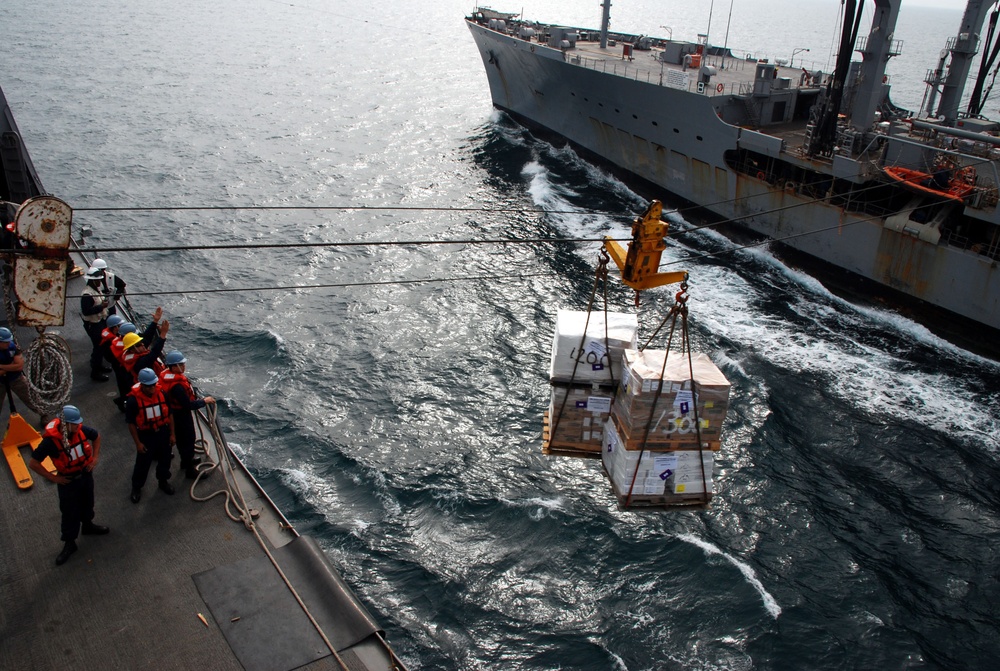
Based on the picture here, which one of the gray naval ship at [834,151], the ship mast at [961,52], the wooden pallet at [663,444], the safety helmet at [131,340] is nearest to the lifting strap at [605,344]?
the wooden pallet at [663,444]

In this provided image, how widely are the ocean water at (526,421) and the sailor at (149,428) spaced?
396 centimetres

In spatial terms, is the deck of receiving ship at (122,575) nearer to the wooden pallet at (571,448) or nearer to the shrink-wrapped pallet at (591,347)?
the wooden pallet at (571,448)

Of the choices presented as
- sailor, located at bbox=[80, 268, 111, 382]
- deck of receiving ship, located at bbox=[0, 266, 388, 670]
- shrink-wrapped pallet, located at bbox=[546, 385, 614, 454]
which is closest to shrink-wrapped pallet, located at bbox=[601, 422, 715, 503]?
shrink-wrapped pallet, located at bbox=[546, 385, 614, 454]

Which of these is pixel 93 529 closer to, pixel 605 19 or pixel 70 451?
pixel 70 451

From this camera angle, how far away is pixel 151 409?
844 cm

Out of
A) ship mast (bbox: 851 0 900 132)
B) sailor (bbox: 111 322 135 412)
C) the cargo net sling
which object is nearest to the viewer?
the cargo net sling

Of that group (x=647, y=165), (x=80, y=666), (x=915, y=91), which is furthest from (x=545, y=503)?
(x=915, y=91)

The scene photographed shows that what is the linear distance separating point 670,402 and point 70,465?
22.2 feet

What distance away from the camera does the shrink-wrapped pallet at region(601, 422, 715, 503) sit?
8.45 metres

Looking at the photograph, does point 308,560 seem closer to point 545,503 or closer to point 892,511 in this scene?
point 545,503

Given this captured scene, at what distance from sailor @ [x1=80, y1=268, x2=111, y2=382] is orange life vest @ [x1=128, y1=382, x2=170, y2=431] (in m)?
3.28

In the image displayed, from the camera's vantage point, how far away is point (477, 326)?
66.4ft

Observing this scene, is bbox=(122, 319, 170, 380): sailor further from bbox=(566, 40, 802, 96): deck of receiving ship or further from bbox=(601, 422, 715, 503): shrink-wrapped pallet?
bbox=(566, 40, 802, 96): deck of receiving ship

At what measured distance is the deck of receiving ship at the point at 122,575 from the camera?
22.6ft
